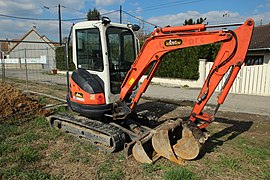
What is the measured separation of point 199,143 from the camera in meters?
3.87

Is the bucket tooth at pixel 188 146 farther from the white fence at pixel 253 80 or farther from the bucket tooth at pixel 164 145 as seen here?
the white fence at pixel 253 80

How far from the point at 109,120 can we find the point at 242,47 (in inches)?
123

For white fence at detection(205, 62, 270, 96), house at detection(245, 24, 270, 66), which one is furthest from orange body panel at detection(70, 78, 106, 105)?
house at detection(245, 24, 270, 66)

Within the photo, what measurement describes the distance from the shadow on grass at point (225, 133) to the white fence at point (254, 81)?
479 cm

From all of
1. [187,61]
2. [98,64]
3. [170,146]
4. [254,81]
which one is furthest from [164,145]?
[187,61]

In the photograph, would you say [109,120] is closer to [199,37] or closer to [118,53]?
[118,53]

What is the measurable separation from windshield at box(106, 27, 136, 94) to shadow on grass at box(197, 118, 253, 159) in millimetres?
2298

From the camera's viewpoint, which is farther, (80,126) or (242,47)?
(80,126)

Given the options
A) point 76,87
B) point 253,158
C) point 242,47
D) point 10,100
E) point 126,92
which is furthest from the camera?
point 10,100

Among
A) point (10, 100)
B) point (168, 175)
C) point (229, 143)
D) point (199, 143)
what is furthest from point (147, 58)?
point (10, 100)

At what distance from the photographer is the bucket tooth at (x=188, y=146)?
152 inches

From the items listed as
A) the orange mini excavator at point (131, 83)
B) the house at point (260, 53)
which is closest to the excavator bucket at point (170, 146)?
the orange mini excavator at point (131, 83)

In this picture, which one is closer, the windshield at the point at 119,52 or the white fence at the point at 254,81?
the windshield at the point at 119,52

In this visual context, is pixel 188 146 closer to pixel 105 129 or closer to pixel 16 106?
pixel 105 129
